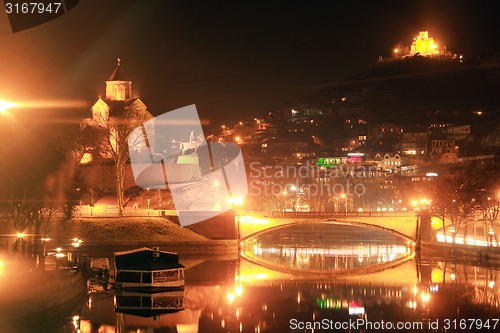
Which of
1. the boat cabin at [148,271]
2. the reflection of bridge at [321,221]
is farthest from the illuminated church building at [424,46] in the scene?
the boat cabin at [148,271]

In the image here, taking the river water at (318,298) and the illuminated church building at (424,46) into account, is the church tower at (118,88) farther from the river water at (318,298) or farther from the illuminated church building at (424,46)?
the illuminated church building at (424,46)

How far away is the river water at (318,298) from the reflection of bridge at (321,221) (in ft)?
8.07

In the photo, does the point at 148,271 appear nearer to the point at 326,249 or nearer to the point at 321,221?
the point at 321,221

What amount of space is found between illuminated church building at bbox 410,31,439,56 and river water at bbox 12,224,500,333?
123 metres

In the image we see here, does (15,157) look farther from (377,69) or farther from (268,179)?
(377,69)

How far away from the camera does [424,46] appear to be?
173 metres

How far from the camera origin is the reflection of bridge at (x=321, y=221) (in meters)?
57.5

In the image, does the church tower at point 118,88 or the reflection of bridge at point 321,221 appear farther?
the church tower at point 118,88

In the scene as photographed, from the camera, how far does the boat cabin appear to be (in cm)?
3662

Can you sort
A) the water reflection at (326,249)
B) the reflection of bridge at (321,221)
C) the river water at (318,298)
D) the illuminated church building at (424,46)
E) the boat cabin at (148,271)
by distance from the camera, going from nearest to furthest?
1. the river water at (318,298)
2. the boat cabin at (148,271)
3. the water reflection at (326,249)
4. the reflection of bridge at (321,221)
5. the illuminated church building at (424,46)

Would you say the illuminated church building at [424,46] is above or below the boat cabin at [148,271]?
above

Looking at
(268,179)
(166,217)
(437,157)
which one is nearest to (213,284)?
(166,217)

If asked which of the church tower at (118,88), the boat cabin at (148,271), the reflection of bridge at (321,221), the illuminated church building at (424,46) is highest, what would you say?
the illuminated church building at (424,46)

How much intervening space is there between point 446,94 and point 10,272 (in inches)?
5756
